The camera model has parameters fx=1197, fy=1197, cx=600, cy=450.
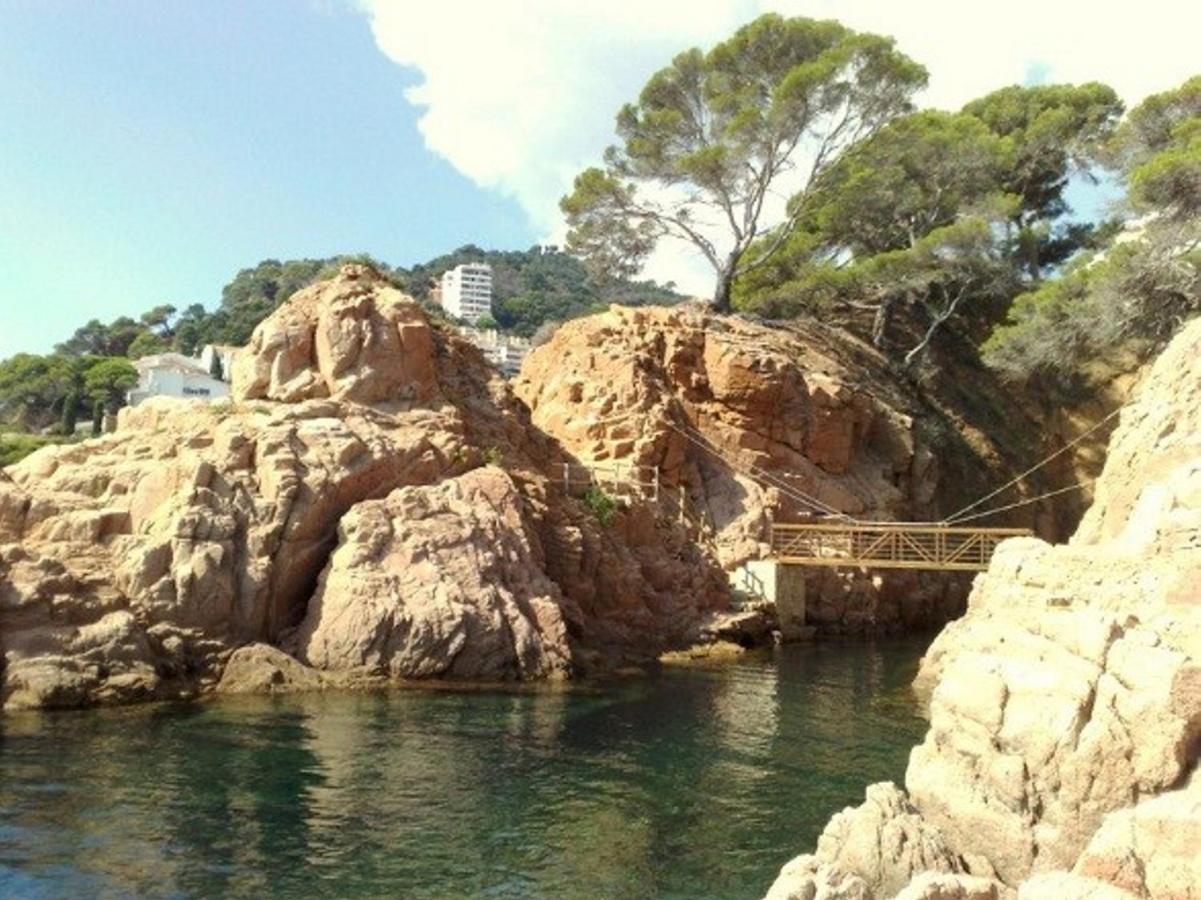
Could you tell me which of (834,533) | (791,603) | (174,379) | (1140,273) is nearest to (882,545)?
(834,533)

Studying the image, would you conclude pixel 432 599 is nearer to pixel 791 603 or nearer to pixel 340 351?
pixel 340 351

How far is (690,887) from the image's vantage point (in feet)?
38.0

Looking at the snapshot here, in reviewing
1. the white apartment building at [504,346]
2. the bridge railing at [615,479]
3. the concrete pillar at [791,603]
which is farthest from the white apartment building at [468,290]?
the concrete pillar at [791,603]

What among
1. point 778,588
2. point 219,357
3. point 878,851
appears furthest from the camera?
point 219,357

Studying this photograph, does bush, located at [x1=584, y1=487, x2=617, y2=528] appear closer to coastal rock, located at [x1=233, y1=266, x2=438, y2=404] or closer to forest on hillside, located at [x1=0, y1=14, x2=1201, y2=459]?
coastal rock, located at [x1=233, y1=266, x2=438, y2=404]

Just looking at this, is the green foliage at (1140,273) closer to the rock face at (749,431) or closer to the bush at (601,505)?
the rock face at (749,431)

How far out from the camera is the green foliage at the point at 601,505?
1208 inches

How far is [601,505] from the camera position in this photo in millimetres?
30875

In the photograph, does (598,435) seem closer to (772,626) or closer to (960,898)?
(772,626)

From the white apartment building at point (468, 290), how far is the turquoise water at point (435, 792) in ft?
487

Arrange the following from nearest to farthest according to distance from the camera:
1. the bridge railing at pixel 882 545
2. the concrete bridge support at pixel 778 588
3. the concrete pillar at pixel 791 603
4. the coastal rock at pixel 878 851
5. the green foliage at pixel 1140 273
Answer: the coastal rock at pixel 878 851 < the bridge railing at pixel 882 545 < the green foliage at pixel 1140 273 < the concrete bridge support at pixel 778 588 < the concrete pillar at pixel 791 603

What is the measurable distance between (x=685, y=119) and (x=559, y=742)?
32870mm

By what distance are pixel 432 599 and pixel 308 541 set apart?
2.85 m

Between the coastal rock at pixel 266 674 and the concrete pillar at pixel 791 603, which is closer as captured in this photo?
the coastal rock at pixel 266 674
